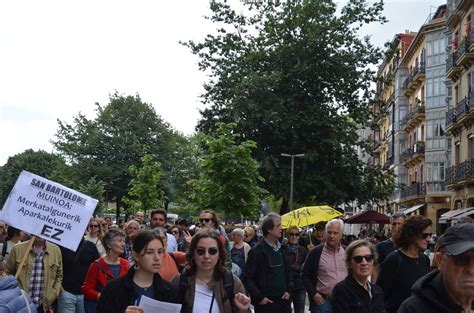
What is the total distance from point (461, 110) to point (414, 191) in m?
17.9

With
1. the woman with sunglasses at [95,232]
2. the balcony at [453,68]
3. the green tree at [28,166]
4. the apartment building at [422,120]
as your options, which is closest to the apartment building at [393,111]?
the apartment building at [422,120]

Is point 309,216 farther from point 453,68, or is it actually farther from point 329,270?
point 453,68

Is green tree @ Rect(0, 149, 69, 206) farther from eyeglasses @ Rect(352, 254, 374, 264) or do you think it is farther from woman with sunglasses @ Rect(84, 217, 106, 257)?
eyeglasses @ Rect(352, 254, 374, 264)

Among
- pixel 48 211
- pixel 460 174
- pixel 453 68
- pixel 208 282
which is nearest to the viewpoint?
pixel 208 282

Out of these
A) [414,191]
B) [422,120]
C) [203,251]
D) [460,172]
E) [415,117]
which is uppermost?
[415,117]

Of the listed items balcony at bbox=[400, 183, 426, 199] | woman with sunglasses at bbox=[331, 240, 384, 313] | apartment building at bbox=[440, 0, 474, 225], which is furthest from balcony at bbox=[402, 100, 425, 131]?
woman with sunglasses at bbox=[331, 240, 384, 313]

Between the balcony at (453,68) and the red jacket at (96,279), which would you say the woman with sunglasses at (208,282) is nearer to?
the red jacket at (96,279)

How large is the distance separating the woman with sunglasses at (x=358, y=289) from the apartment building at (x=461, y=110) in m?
32.8

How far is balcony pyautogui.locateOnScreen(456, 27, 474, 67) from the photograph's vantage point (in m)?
39.6

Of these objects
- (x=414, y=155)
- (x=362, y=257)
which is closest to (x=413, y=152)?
(x=414, y=155)

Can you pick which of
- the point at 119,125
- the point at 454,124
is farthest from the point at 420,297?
the point at 119,125

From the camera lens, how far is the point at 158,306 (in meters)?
5.10

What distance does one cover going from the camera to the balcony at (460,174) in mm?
40138

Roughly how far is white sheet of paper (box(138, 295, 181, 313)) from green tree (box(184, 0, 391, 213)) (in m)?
31.6
